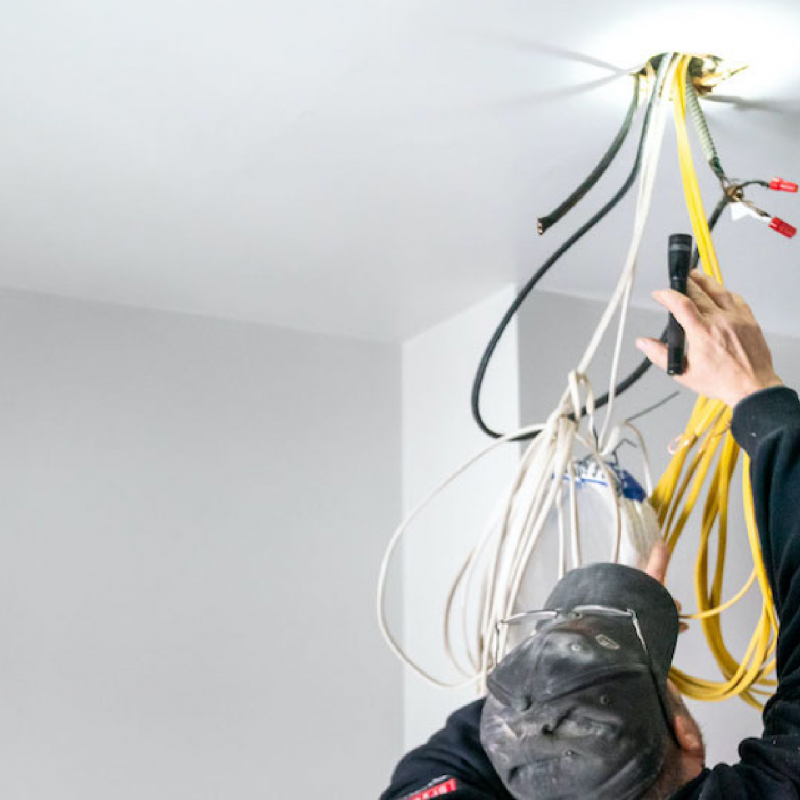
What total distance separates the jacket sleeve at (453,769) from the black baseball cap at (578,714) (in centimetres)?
6

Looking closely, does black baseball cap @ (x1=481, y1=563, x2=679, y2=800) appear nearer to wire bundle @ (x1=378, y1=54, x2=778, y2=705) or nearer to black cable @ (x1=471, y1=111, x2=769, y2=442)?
wire bundle @ (x1=378, y1=54, x2=778, y2=705)

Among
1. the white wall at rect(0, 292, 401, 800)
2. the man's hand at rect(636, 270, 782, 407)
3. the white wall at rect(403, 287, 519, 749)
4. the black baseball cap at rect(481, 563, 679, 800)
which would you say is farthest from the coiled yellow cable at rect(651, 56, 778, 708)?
the white wall at rect(0, 292, 401, 800)

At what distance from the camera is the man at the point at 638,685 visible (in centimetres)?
98

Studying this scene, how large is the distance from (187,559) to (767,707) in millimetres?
1835

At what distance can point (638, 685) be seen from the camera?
1010 millimetres

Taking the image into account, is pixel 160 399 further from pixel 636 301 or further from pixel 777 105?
pixel 777 105

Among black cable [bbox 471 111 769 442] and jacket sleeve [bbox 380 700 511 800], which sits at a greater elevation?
black cable [bbox 471 111 769 442]

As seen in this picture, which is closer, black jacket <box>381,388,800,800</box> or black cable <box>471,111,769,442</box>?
black jacket <box>381,388,800,800</box>

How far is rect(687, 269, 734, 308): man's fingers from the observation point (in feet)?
4.05

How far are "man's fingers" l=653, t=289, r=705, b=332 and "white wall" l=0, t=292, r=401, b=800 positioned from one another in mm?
1803

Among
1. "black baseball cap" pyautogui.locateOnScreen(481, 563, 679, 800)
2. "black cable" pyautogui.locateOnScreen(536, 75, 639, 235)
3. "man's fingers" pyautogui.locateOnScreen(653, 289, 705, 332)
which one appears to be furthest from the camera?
"black cable" pyautogui.locateOnScreen(536, 75, 639, 235)

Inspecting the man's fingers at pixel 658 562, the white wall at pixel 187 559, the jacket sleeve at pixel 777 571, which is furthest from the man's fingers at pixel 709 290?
the white wall at pixel 187 559

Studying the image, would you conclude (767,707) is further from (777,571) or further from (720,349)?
(720,349)

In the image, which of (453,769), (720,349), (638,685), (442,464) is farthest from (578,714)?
(442,464)
